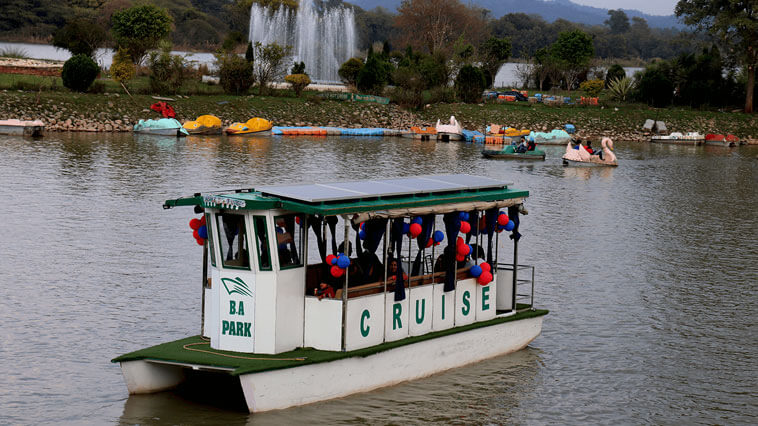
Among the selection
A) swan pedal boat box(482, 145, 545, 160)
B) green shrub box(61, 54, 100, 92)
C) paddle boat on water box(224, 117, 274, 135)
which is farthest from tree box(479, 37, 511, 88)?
green shrub box(61, 54, 100, 92)

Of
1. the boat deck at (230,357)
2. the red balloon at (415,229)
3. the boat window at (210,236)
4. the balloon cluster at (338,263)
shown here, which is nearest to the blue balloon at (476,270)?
the red balloon at (415,229)

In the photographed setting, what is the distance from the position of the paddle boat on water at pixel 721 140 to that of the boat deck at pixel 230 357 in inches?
2287

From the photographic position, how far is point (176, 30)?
134750 millimetres

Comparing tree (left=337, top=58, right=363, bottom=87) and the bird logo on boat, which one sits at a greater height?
tree (left=337, top=58, right=363, bottom=87)

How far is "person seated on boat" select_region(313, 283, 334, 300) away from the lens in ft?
48.3

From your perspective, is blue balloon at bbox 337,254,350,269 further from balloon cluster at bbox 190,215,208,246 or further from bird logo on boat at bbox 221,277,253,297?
Result: balloon cluster at bbox 190,215,208,246

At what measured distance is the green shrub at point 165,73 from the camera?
6238 cm

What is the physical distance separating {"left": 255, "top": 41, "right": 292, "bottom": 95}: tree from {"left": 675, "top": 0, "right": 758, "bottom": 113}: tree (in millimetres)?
32054

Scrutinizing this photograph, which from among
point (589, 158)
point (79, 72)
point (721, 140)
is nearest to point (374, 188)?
point (589, 158)

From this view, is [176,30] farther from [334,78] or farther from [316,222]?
[316,222]

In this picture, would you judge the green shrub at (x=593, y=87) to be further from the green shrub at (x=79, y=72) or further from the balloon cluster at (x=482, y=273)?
the balloon cluster at (x=482, y=273)

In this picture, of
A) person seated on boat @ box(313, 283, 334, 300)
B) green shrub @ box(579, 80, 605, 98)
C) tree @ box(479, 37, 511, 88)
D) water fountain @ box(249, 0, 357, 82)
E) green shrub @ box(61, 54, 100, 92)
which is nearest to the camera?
person seated on boat @ box(313, 283, 334, 300)

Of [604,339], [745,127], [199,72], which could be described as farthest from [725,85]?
[604,339]

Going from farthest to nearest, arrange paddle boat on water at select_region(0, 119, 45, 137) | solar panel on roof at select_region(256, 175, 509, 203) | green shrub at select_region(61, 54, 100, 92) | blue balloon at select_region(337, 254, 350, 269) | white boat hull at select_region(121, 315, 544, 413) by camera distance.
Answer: green shrub at select_region(61, 54, 100, 92) → paddle boat on water at select_region(0, 119, 45, 137) → solar panel on roof at select_region(256, 175, 509, 203) → blue balloon at select_region(337, 254, 350, 269) → white boat hull at select_region(121, 315, 544, 413)
